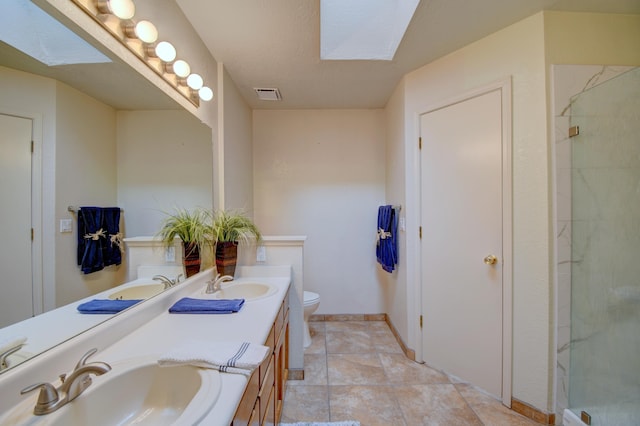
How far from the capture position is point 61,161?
0.78 m

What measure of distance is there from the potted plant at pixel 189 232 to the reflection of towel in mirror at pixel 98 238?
0.26 metres

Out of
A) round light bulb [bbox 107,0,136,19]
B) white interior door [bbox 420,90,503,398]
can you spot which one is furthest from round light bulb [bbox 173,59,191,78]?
white interior door [bbox 420,90,503,398]

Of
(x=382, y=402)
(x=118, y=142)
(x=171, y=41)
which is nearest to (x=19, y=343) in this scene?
(x=118, y=142)

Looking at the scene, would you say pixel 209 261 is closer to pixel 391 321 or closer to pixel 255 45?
pixel 255 45

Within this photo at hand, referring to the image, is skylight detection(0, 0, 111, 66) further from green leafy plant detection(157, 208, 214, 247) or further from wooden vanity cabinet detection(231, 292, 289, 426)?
wooden vanity cabinet detection(231, 292, 289, 426)

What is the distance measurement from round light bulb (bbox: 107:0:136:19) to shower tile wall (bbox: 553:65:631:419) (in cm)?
213

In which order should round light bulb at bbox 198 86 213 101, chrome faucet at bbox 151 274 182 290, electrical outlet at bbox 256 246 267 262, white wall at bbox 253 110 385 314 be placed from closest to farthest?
1. chrome faucet at bbox 151 274 182 290
2. round light bulb at bbox 198 86 213 101
3. electrical outlet at bbox 256 246 267 262
4. white wall at bbox 253 110 385 314

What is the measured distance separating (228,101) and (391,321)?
2.54 metres

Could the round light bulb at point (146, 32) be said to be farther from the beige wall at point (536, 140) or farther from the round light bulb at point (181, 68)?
the beige wall at point (536, 140)

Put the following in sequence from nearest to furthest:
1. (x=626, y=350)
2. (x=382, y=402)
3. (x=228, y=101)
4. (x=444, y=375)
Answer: (x=626, y=350)
(x=382, y=402)
(x=444, y=375)
(x=228, y=101)

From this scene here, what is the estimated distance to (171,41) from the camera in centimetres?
135

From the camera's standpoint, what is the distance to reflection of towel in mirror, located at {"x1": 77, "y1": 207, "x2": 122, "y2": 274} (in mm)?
854

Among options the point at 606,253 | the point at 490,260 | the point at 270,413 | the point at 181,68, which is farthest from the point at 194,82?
the point at 606,253

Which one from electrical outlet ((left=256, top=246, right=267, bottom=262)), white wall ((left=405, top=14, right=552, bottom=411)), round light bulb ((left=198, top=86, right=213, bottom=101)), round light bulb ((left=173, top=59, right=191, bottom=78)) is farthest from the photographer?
electrical outlet ((left=256, top=246, right=267, bottom=262))
